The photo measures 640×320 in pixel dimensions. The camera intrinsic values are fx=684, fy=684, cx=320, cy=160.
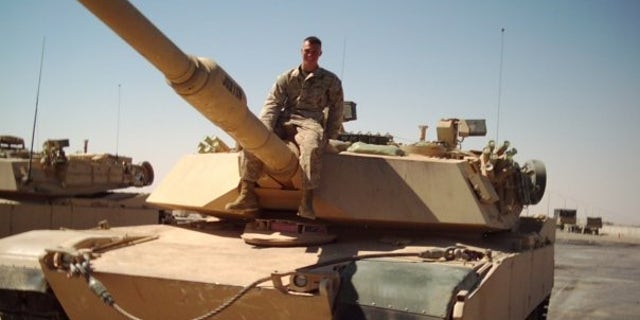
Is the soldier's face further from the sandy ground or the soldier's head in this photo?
the sandy ground

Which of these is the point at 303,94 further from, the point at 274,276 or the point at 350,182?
the point at 274,276

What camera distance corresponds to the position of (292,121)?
7121 mm

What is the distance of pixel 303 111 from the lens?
7.34 m

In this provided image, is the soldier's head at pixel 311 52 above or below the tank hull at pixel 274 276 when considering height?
above

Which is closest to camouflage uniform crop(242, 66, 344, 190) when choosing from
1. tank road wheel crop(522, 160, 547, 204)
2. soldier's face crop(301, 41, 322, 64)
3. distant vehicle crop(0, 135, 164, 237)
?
soldier's face crop(301, 41, 322, 64)

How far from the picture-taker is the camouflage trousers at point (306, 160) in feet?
21.2

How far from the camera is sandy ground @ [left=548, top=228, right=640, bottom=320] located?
47.8 ft

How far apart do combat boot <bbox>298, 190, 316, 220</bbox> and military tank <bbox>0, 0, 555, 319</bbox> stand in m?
0.23

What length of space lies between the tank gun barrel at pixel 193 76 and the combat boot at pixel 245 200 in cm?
86

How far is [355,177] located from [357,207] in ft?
1.30

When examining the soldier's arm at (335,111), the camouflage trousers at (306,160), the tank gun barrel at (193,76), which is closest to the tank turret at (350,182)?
the tank gun barrel at (193,76)

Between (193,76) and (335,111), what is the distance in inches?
126

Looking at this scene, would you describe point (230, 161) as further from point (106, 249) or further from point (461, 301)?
point (461, 301)

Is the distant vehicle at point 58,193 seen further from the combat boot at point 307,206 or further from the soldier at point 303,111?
the combat boot at point 307,206
